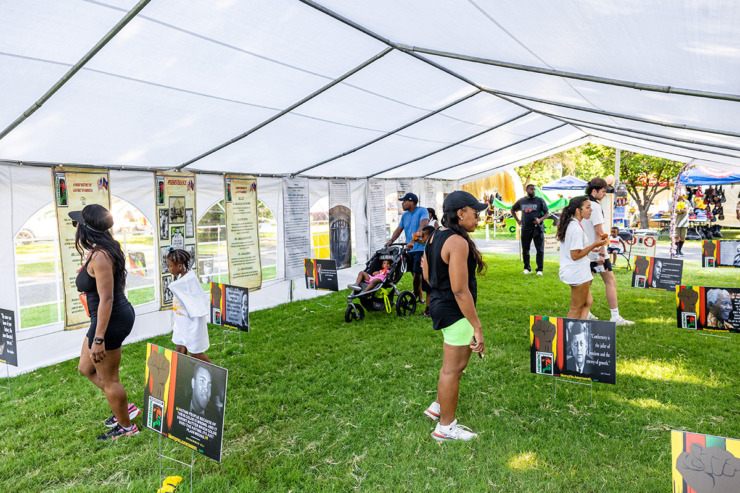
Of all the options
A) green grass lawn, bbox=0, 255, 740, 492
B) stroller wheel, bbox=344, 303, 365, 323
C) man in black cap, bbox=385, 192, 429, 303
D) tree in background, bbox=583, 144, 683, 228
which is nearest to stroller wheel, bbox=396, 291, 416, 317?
man in black cap, bbox=385, 192, 429, 303

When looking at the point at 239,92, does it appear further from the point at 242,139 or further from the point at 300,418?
the point at 300,418

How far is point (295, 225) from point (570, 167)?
82.9 ft

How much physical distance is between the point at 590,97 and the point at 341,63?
249 centimetres

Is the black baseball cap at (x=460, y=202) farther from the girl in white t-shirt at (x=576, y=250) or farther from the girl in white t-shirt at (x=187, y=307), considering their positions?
the girl in white t-shirt at (x=187, y=307)

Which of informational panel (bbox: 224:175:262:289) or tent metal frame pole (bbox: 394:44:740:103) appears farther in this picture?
informational panel (bbox: 224:175:262:289)

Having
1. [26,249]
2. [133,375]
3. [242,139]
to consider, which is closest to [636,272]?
[242,139]

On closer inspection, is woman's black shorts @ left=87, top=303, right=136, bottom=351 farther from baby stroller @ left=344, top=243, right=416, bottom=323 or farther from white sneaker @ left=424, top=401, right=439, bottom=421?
baby stroller @ left=344, top=243, right=416, bottom=323

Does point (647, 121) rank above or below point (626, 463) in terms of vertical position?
above

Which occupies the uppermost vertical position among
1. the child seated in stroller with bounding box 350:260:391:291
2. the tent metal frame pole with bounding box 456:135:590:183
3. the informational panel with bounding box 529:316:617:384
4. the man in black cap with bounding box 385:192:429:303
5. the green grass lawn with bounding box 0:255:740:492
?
the tent metal frame pole with bounding box 456:135:590:183

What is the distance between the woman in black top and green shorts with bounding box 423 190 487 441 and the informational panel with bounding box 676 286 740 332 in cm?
303

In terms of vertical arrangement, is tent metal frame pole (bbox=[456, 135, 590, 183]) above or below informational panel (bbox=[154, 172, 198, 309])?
above

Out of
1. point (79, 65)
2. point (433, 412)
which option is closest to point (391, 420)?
point (433, 412)

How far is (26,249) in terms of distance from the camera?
18969 mm

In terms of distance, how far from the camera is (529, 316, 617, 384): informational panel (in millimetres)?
3436
